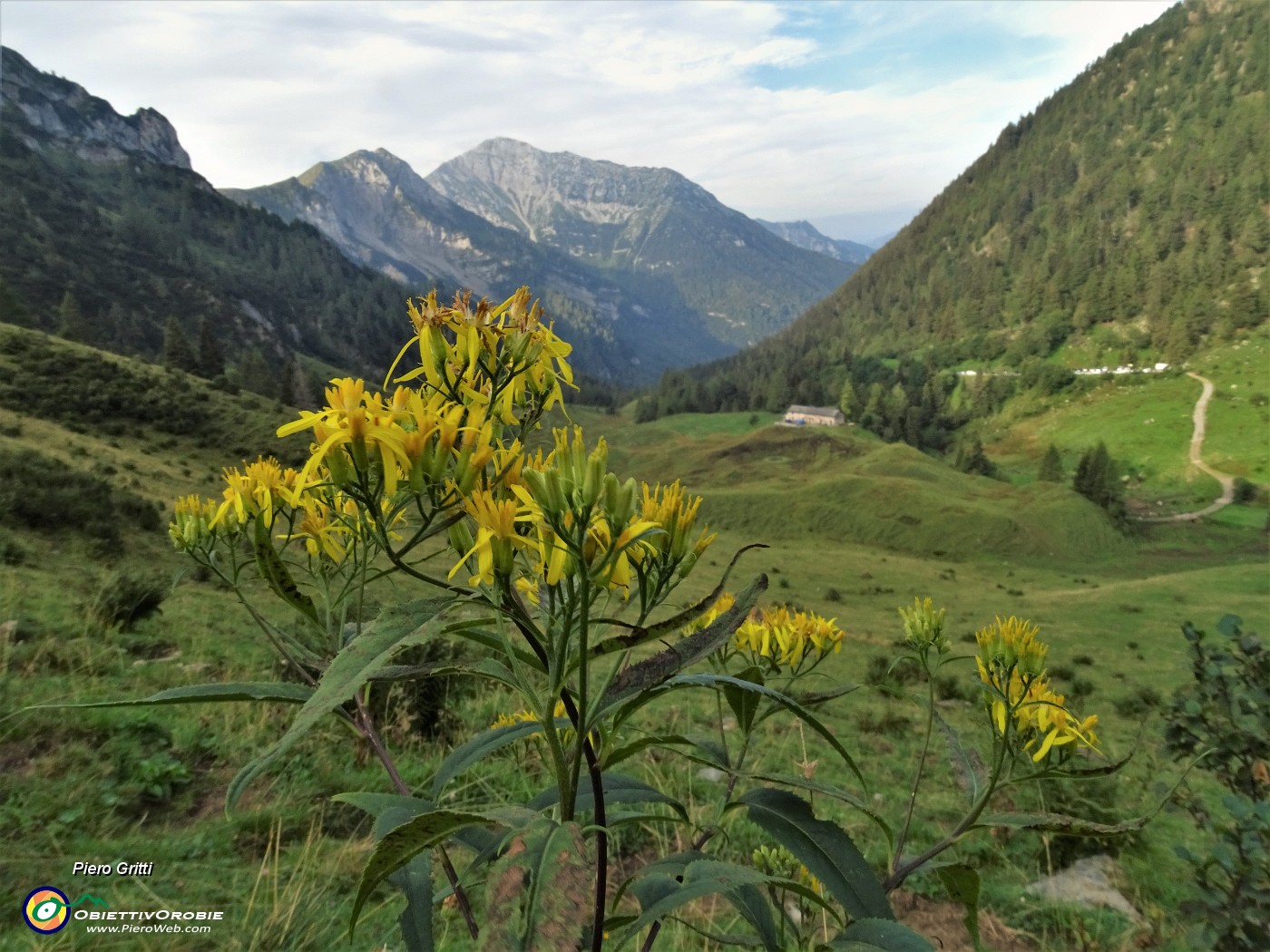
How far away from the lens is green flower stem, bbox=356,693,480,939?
128 cm

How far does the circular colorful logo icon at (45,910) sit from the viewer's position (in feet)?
7.13

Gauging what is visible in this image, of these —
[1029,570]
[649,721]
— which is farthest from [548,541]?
[1029,570]

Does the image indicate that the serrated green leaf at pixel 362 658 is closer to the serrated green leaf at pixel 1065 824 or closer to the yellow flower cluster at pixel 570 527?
the yellow flower cluster at pixel 570 527

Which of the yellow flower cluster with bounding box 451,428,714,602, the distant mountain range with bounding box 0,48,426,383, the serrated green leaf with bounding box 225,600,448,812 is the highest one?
the distant mountain range with bounding box 0,48,426,383

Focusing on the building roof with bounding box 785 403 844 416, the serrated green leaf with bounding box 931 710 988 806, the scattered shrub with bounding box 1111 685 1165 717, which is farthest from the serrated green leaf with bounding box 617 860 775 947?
the building roof with bounding box 785 403 844 416

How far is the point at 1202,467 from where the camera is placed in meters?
75.8

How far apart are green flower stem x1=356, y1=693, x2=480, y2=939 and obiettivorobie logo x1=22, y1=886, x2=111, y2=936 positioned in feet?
5.21

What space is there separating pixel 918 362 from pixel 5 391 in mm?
130600

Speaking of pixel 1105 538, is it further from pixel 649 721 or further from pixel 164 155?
pixel 164 155

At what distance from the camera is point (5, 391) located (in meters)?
24.0

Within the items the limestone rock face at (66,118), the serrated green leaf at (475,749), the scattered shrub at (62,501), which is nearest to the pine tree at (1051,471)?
the scattered shrub at (62,501)

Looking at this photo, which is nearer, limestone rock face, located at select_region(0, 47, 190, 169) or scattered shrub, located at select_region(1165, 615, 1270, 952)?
scattered shrub, located at select_region(1165, 615, 1270, 952)

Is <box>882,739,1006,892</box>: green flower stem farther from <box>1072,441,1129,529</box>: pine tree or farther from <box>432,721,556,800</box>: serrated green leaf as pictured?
<box>1072,441,1129,529</box>: pine tree

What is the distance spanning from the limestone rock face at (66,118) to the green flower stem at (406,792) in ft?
542
